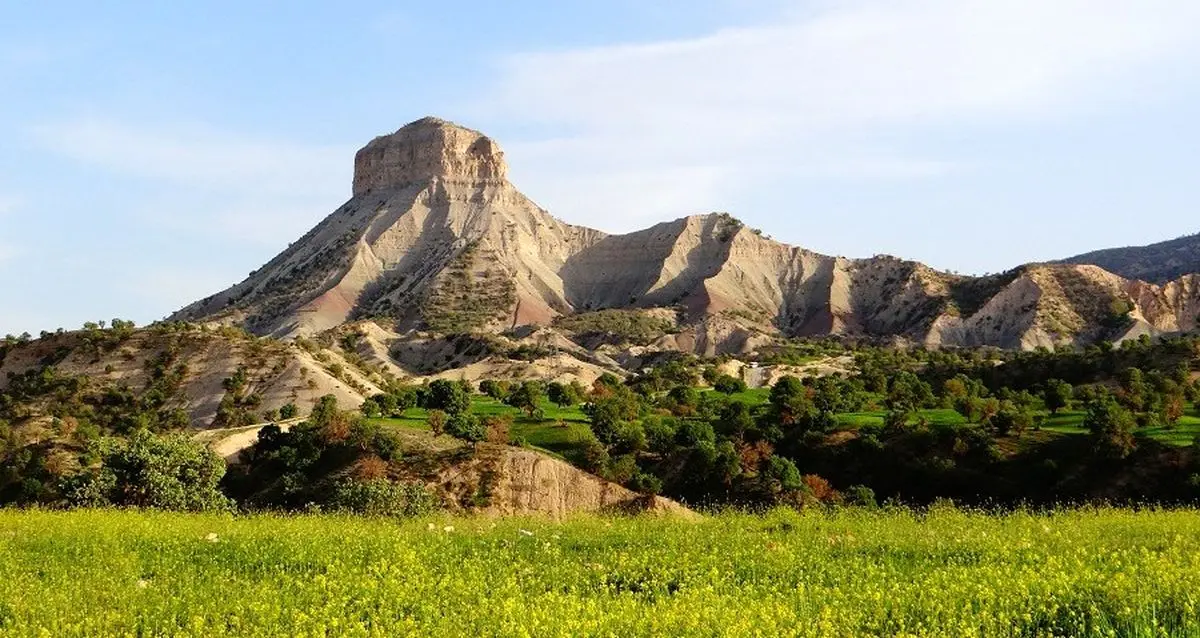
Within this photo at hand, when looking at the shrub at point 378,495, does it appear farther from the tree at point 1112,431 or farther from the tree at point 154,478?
the tree at point 1112,431

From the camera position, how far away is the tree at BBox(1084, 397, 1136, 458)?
4575cm

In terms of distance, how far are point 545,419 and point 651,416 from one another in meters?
7.84

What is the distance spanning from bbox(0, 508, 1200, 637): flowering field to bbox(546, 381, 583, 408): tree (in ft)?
177

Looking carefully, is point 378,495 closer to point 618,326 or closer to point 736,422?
point 736,422

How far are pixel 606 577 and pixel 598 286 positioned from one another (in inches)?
6514

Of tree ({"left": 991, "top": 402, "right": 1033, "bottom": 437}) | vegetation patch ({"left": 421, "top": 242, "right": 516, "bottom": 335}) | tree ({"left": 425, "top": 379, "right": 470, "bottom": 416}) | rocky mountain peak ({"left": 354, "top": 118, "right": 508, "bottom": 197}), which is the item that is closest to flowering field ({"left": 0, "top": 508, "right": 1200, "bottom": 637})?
tree ({"left": 991, "top": 402, "right": 1033, "bottom": 437})

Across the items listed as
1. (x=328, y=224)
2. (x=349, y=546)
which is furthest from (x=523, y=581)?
(x=328, y=224)

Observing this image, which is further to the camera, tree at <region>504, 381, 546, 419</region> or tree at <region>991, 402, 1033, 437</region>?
tree at <region>504, 381, 546, 419</region>

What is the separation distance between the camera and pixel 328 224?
655ft

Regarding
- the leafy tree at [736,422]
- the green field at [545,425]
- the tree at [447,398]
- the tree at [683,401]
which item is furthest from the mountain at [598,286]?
the leafy tree at [736,422]

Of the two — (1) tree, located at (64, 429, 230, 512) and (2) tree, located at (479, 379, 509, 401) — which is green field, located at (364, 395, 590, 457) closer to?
(2) tree, located at (479, 379, 509, 401)

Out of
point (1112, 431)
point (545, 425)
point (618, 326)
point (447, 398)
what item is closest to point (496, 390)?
point (447, 398)

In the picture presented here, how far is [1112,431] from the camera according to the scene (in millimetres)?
46562

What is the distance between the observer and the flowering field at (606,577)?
33.2 ft
